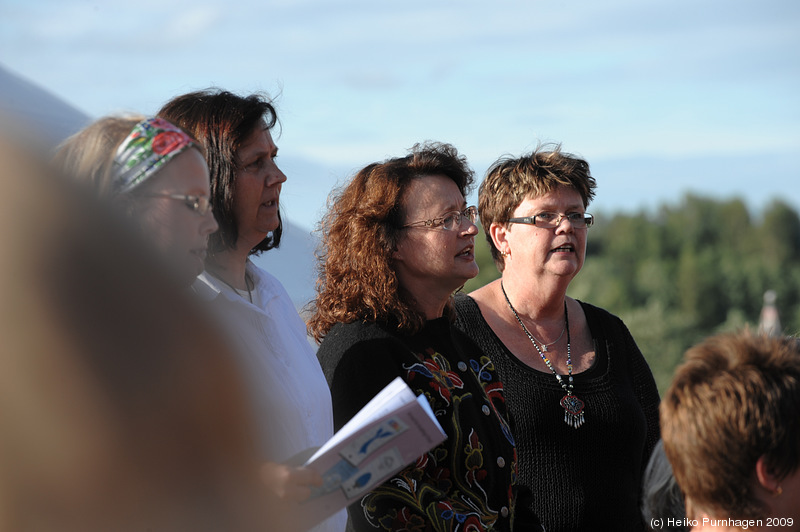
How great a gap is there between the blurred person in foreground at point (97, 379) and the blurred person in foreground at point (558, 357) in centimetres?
290

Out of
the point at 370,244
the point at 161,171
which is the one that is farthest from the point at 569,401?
the point at 161,171

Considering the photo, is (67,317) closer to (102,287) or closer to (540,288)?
(102,287)

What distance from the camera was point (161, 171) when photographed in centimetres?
155

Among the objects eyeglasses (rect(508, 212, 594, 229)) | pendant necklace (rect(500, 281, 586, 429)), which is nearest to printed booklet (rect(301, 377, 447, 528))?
pendant necklace (rect(500, 281, 586, 429))

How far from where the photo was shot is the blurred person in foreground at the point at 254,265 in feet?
Answer: 8.28

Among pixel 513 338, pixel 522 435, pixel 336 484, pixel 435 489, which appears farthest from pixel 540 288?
pixel 336 484

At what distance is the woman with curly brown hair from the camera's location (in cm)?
297

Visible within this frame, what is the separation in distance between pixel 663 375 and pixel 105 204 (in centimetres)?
5275

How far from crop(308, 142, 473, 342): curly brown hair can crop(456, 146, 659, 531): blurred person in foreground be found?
0.61 metres

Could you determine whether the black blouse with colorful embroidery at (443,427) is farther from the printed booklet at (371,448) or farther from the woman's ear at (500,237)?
the woman's ear at (500,237)

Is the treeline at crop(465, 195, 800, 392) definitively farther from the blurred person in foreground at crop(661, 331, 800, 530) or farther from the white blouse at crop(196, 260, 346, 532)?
the blurred person in foreground at crop(661, 331, 800, 530)

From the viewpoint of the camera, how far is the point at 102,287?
65 cm

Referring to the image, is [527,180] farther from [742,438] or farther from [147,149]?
[147,149]

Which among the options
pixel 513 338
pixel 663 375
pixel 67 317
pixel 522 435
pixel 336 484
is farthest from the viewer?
pixel 663 375
